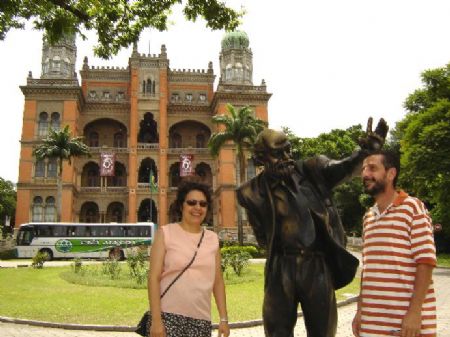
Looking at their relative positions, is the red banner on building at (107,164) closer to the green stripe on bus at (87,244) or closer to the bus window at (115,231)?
the bus window at (115,231)

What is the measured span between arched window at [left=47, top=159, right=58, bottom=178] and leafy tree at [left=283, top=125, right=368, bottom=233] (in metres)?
21.9

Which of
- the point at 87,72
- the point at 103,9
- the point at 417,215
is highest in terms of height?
the point at 87,72

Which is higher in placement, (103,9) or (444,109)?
(444,109)

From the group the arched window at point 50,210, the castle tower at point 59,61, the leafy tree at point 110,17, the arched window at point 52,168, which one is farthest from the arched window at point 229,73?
the leafy tree at point 110,17

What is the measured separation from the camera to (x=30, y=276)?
61.4 ft

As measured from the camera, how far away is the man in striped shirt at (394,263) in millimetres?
2973

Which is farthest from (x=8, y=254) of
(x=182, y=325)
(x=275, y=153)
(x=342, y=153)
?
(x=275, y=153)

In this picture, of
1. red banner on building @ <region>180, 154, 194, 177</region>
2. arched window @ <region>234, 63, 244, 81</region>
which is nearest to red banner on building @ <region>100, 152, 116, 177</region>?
red banner on building @ <region>180, 154, 194, 177</region>

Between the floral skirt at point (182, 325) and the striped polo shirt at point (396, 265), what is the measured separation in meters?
1.18

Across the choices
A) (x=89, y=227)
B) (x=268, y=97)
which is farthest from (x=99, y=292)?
(x=268, y=97)

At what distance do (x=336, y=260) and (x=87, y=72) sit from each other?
50398mm

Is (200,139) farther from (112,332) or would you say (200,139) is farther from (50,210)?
(112,332)

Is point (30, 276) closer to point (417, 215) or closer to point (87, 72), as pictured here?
point (417, 215)

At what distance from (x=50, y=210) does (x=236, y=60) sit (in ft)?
78.5
